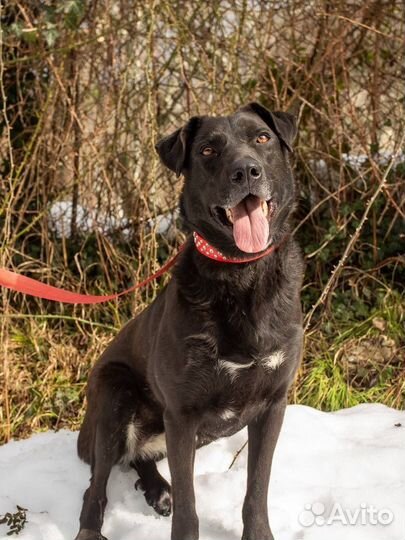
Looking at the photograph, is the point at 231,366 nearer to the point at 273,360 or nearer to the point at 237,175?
the point at 273,360

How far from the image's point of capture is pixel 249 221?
2887 mm

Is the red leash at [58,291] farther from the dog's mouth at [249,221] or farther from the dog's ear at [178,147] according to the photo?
the dog's ear at [178,147]

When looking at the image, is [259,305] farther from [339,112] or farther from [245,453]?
[339,112]

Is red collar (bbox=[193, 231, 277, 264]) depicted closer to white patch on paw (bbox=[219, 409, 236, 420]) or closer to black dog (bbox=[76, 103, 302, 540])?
black dog (bbox=[76, 103, 302, 540])

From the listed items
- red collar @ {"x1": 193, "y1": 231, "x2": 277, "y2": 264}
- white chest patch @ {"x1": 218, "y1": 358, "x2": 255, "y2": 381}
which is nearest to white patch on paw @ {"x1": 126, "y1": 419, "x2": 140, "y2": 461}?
white chest patch @ {"x1": 218, "y1": 358, "x2": 255, "y2": 381}

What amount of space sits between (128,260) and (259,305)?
258cm

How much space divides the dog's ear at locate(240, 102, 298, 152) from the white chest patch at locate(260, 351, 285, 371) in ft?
2.66

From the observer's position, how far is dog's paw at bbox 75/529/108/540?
3.08m

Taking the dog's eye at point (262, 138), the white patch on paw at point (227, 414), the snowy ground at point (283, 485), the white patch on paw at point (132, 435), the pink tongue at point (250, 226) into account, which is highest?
the dog's eye at point (262, 138)

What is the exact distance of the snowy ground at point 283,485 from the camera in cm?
307

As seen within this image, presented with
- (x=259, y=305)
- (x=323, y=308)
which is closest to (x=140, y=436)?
(x=259, y=305)

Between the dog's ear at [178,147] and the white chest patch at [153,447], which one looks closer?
the dog's ear at [178,147]

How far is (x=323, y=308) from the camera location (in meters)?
5.14

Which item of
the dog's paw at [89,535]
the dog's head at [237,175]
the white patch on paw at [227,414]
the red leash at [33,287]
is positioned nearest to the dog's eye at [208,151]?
the dog's head at [237,175]
